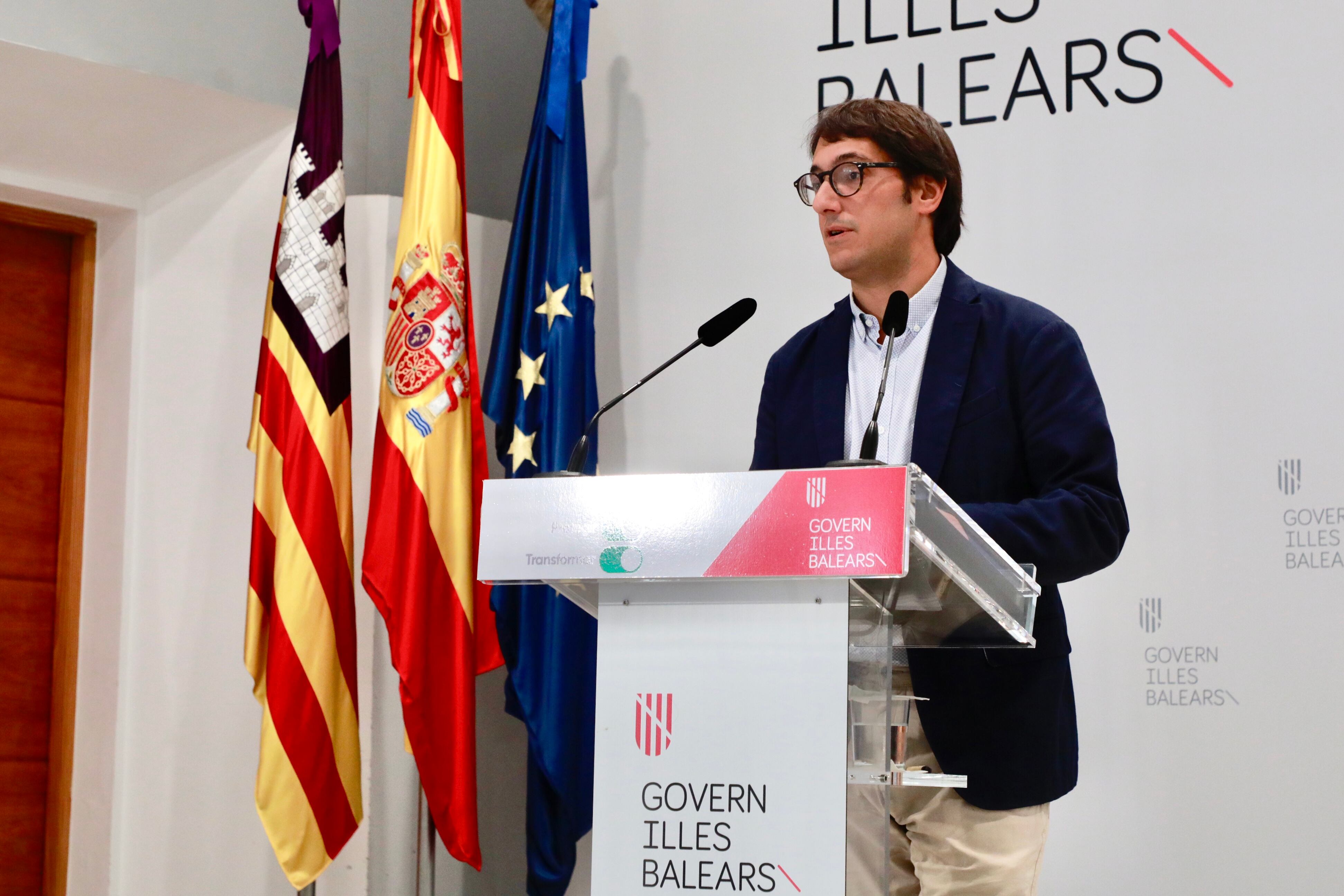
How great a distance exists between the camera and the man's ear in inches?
89.9

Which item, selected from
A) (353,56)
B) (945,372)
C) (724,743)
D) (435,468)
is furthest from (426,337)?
(724,743)

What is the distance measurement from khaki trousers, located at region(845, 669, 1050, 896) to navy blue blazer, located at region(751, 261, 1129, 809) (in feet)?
0.08

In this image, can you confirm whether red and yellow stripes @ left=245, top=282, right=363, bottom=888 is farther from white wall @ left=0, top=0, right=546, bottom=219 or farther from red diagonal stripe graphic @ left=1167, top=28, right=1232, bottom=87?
red diagonal stripe graphic @ left=1167, top=28, right=1232, bottom=87

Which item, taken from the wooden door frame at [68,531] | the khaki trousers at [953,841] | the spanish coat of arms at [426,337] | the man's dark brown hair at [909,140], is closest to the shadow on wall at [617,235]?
the spanish coat of arms at [426,337]

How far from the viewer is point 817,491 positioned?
1.29 metres

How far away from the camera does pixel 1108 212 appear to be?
2.84m

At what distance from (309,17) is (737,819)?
7.62 feet

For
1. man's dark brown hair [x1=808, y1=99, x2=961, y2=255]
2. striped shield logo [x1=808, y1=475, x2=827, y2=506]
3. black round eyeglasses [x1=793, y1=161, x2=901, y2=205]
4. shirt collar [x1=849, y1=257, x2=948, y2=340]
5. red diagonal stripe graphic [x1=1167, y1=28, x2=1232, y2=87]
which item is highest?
red diagonal stripe graphic [x1=1167, y1=28, x2=1232, y2=87]

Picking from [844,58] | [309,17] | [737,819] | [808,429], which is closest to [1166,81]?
[844,58]

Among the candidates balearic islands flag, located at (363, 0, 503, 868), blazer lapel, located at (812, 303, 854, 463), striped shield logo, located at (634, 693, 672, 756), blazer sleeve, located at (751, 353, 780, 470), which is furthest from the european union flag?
striped shield logo, located at (634, 693, 672, 756)

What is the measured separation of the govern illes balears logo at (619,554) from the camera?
1.36 metres

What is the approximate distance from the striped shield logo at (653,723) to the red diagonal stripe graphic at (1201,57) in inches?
80.9

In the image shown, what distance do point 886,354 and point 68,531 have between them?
109 inches

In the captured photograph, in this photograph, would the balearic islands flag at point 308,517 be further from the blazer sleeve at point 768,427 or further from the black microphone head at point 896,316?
the black microphone head at point 896,316
